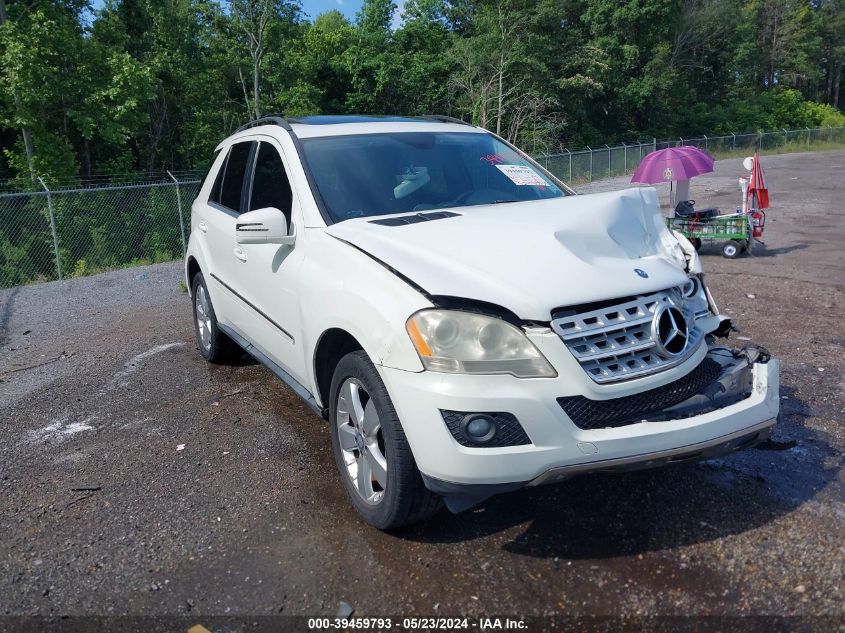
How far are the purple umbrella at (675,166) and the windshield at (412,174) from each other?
6253 millimetres

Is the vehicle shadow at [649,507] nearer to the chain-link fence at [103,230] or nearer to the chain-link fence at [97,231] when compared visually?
the chain-link fence at [97,231]

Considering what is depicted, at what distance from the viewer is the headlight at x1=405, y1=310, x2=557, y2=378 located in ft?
8.98

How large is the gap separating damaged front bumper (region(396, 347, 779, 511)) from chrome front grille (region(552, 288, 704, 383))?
11 cm

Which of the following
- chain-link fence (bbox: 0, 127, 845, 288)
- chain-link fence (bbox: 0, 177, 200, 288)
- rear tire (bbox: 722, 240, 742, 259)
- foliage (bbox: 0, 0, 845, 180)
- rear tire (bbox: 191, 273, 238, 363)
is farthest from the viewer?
foliage (bbox: 0, 0, 845, 180)

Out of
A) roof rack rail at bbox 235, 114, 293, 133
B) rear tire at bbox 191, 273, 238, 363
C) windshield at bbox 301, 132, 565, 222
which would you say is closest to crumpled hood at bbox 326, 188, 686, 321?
windshield at bbox 301, 132, 565, 222

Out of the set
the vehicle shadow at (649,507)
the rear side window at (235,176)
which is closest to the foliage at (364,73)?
the rear side window at (235,176)

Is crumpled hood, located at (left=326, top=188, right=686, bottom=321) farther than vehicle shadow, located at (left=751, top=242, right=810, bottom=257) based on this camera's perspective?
No

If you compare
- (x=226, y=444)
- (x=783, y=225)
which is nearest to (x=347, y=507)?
(x=226, y=444)

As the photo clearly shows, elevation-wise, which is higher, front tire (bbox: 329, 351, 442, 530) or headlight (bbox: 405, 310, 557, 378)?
headlight (bbox: 405, 310, 557, 378)

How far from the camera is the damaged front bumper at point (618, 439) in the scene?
2.69 meters

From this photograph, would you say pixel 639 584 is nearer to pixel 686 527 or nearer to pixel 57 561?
pixel 686 527

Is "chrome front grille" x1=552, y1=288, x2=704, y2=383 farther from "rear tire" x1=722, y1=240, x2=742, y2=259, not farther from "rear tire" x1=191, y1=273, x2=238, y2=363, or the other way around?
"rear tire" x1=722, y1=240, x2=742, y2=259

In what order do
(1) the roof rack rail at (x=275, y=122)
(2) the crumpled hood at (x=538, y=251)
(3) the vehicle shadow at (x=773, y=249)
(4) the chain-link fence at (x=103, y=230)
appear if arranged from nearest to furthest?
(2) the crumpled hood at (x=538, y=251) → (1) the roof rack rail at (x=275, y=122) → (3) the vehicle shadow at (x=773, y=249) → (4) the chain-link fence at (x=103, y=230)

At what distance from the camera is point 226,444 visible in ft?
14.7
